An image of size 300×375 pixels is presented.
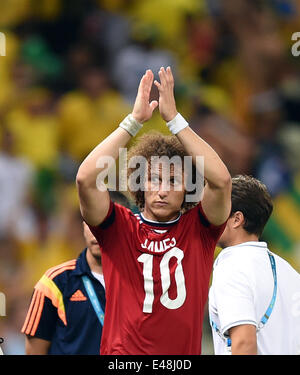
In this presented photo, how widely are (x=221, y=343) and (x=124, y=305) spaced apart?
614mm

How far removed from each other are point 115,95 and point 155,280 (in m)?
4.28

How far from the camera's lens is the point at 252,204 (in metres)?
3.83

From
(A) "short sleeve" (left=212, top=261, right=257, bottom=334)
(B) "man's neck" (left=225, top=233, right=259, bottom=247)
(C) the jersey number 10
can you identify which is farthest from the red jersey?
(B) "man's neck" (left=225, top=233, right=259, bottom=247)

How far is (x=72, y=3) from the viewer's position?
7691mm

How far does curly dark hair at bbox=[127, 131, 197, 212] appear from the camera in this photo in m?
3.56

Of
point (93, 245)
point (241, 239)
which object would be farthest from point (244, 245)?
point (93, 245)

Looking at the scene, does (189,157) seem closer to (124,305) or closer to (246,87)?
(124,305)

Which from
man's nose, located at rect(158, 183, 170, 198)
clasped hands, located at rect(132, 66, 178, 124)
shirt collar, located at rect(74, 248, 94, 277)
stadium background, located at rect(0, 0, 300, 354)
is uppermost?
stadium background, located at rect(0, 0, 300, 354)

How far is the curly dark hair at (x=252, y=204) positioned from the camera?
383cm

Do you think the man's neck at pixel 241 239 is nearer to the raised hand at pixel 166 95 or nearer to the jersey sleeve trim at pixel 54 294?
the raised hand at pixel 166 95

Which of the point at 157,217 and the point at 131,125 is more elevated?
the point at 131,125

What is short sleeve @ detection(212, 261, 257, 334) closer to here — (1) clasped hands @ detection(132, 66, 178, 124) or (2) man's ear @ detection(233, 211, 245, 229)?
(2) man's ear @ detection(233, 211, 245, 229)

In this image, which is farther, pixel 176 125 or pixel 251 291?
pixel 251 291

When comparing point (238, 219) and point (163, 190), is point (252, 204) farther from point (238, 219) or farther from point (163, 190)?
point (163, 190)
